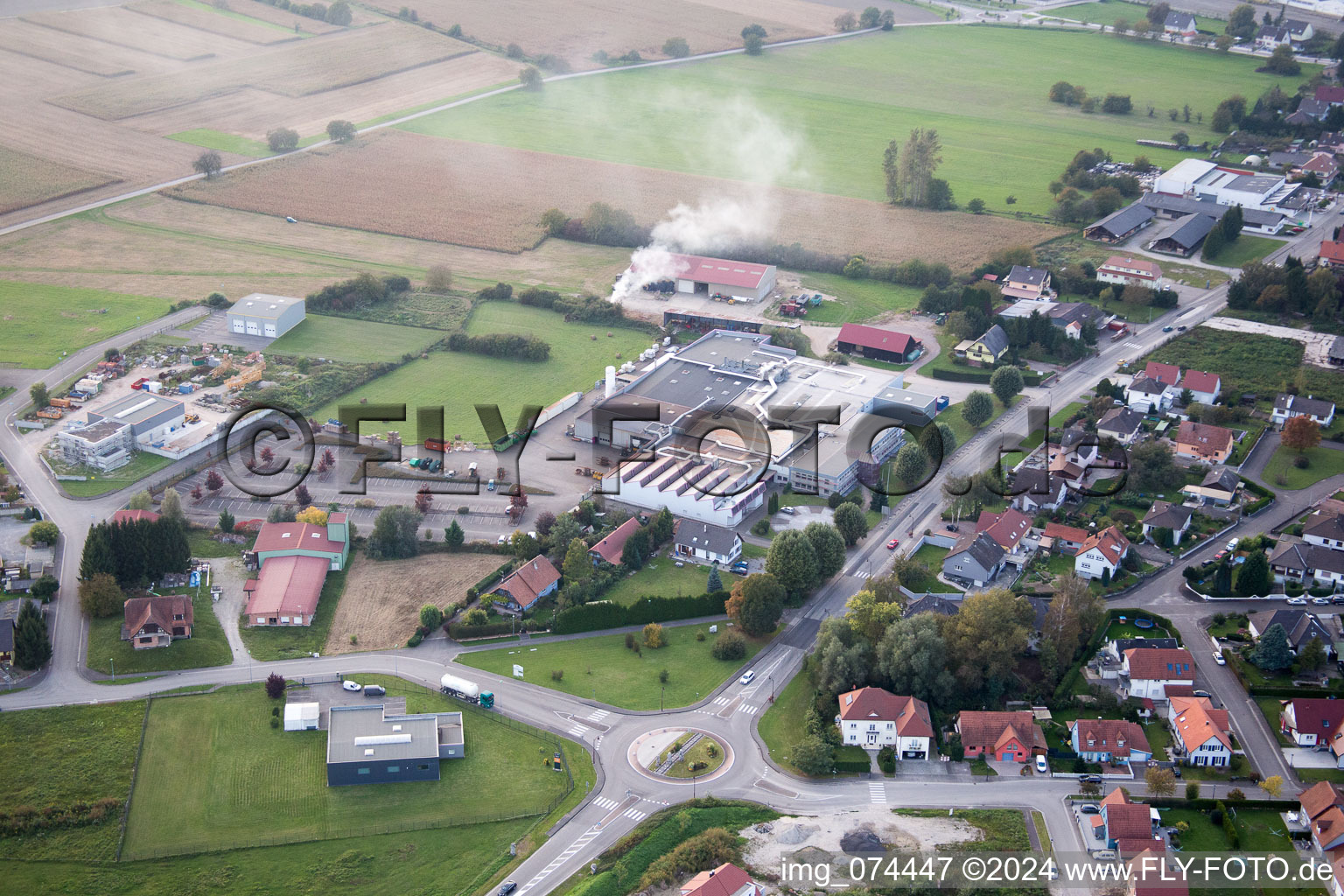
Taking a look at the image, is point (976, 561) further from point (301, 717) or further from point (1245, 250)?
point (1245, 250)

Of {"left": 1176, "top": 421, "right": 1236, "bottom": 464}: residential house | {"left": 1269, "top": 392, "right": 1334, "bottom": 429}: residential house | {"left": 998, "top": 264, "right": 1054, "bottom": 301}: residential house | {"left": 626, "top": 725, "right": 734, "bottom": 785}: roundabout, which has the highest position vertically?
{"left": 998, "top": 264, "right": 1054, "bottom": 301}: residential house

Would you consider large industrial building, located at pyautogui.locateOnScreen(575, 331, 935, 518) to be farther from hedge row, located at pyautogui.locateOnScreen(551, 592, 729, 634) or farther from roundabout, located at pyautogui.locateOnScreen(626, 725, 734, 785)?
roundabout, located at pyautogui.locateOnScreen(626, 725, 734, 785)

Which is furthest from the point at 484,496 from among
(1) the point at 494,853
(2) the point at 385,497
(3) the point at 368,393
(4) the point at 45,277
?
(4) the point at 45,277

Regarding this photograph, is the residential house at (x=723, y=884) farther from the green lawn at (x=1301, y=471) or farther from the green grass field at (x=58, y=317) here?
the green grass field at (x=58, y=317)

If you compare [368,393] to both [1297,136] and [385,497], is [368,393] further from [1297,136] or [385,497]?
[1297,136]

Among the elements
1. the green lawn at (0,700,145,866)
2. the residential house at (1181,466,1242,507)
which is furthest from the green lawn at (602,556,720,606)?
the residential house at (1181,466,1242,507)

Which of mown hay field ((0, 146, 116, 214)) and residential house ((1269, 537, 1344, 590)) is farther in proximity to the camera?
mown hay field ((0, 146, 116, 214))
